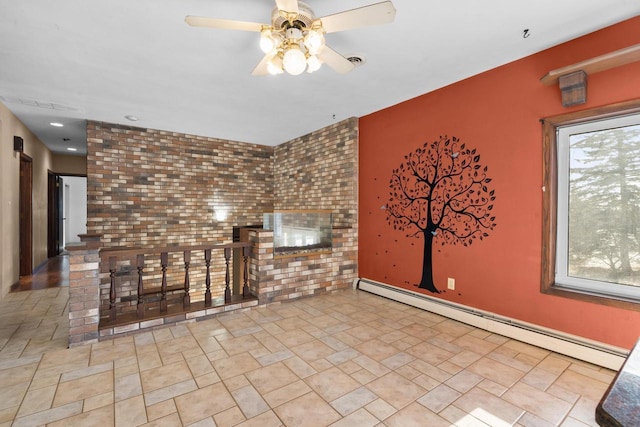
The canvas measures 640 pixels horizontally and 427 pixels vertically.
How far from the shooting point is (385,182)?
3.93 meters

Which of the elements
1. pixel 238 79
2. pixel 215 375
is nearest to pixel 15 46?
pixel 238 79

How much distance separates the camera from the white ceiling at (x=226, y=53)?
6.65 feet

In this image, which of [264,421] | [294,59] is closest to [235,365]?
[264,421]

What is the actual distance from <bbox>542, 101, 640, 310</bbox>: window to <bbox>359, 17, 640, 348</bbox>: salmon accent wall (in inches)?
3.1

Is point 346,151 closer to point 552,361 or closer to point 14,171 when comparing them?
point 552,361

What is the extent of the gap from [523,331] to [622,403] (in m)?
2.35

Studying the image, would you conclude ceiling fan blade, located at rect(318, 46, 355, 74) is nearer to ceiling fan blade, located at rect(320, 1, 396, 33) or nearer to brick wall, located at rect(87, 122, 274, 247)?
ceiling fan blade, located at rect(320, 1, 396, 33)

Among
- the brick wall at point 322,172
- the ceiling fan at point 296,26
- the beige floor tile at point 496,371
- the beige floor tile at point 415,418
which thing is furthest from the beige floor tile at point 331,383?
the brick wall at point 322,172

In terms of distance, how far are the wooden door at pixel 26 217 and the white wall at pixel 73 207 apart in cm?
562

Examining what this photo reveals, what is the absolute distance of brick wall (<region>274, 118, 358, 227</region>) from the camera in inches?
173

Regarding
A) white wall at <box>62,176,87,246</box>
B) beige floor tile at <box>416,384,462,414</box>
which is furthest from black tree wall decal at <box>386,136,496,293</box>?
white wall at <box>62,176,87,246</box>

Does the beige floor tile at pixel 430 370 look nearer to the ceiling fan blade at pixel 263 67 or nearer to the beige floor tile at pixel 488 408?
the beige floor tile at pixel 488 408

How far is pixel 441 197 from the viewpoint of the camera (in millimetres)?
3250

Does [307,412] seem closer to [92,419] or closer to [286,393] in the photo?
[286,393]
